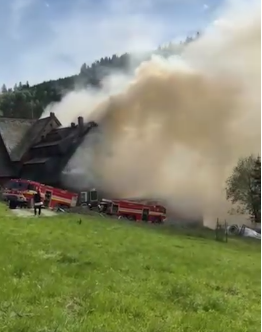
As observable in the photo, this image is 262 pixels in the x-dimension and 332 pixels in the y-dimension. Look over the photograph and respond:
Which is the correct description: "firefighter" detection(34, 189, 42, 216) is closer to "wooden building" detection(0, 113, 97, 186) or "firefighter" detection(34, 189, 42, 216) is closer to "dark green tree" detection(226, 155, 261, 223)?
"wooden building" detection(0, 113, 97, 186)

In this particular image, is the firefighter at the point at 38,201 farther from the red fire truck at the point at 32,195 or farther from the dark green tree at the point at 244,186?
the dark green tree at the point at 244,186

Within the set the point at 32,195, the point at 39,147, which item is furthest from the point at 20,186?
the point at 39,147

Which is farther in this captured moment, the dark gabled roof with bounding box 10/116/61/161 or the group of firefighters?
the dark gabled roof with bounding box 10/116/61/161

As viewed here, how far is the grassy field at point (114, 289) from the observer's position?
6.86 meters

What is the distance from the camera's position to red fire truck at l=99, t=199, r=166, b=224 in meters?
32.2

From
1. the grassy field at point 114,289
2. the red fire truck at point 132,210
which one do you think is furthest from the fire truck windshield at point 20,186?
the grassy field at point 114,289

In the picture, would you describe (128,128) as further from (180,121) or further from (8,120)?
(8,120)

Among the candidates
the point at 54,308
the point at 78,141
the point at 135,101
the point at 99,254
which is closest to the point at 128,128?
the point at 135,101

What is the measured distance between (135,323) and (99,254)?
5.65 m

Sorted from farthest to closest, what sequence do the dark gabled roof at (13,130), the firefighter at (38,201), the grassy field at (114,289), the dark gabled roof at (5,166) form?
the dark gabled roof at (13,130) < the dark gabled roof at (5,166) < the firefighter at (38,201) < the grassy field at (114,289)

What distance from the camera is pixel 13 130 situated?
40812 millimetres

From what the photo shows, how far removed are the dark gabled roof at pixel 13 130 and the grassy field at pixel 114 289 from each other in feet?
79.5

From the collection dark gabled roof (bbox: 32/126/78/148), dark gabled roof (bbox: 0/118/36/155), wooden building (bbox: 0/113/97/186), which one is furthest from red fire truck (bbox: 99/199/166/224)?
dark gabled roof (bbox: 0/118/36/155)

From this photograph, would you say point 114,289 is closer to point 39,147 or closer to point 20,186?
point 20,186
